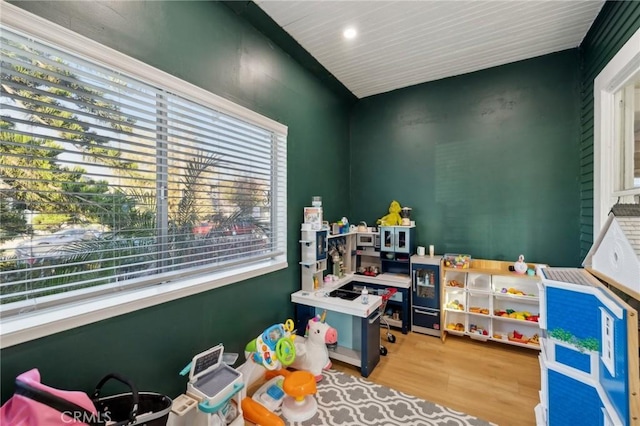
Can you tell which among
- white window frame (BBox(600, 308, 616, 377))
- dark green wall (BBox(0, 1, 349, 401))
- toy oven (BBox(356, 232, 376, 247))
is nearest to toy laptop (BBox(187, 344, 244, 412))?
dark green wall (BBox(0, 1, 349, 401))

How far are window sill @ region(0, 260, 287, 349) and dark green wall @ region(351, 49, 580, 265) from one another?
2701 mm

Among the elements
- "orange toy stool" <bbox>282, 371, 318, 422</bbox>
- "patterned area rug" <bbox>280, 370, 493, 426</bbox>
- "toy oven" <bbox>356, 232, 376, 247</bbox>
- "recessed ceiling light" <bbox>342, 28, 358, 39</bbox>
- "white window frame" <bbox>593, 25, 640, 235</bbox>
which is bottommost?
"patterned area rug" <bbox>280, 370, 493, 426</bbox>

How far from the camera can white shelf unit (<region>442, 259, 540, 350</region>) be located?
9.25ft

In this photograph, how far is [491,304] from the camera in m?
2.87

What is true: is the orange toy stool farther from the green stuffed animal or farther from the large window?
the green stuffed animal

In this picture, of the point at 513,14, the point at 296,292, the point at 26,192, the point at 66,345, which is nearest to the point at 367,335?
the point at 296,292

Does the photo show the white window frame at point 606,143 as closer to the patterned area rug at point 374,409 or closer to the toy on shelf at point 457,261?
the toy on shelf at point 457,261

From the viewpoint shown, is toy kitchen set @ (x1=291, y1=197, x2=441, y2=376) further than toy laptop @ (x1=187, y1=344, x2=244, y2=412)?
Yes

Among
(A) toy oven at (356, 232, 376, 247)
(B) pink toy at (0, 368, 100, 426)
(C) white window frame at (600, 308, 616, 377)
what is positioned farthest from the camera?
(A) toy oven at (356, 232, 376, 247)

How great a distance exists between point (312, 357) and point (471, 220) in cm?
249

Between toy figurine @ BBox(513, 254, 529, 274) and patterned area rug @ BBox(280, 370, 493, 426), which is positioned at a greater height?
toy figurine @ BBox(513, 254, 529, 274)

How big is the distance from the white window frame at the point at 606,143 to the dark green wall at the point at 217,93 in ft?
8.56

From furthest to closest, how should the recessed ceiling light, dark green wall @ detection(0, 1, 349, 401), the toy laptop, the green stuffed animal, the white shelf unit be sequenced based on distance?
the green stuffed animal → the white shelf unit → the recessed ceiling light → the toy laptop → dark green wall @ detection(0, 1, 349, 401)

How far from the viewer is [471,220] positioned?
331cm
